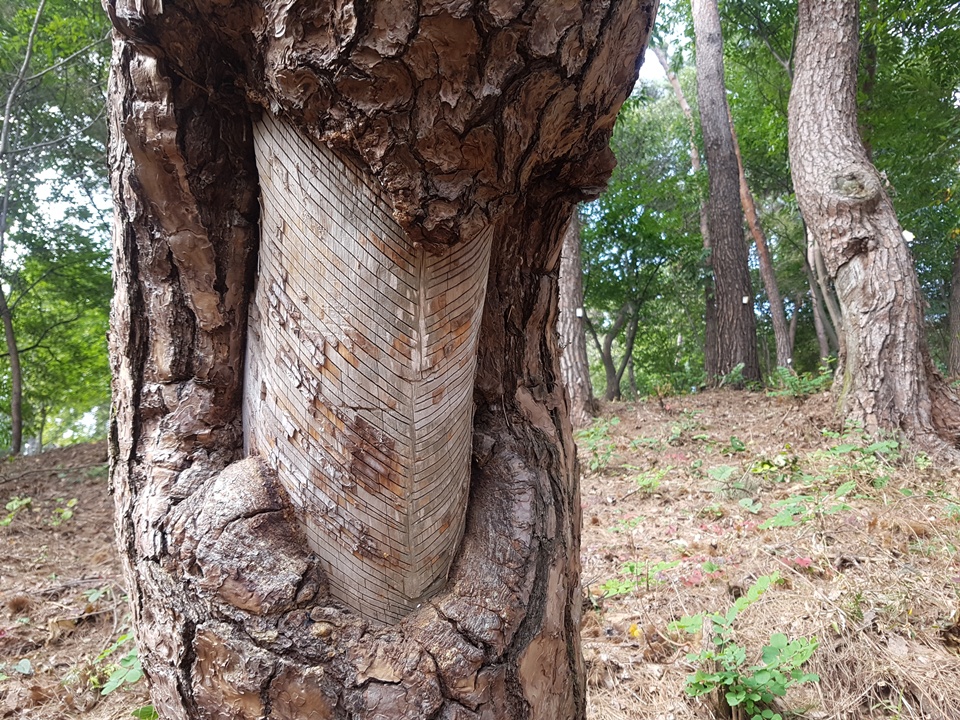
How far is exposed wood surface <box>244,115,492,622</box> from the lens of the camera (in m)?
0.94

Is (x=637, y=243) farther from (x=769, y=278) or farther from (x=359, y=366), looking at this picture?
(x=359, y=366)

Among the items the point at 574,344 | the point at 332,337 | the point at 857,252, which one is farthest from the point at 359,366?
the point at 574,344

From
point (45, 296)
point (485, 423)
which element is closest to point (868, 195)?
point (485, 423)

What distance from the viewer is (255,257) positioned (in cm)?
118

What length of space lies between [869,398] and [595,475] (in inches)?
93.8

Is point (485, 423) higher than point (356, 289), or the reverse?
point (356, 289)

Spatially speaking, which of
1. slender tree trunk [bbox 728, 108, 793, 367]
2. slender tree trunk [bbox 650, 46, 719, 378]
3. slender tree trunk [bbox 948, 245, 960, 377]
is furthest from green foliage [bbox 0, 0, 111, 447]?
slender tree trunk [bbox 948, 245, 960, 377]

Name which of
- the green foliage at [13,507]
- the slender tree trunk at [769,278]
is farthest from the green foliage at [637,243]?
the green foliage at [13,507]

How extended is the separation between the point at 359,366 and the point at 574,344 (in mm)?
7247

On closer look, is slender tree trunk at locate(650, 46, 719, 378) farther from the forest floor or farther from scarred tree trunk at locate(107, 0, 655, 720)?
scarred tree trunk at locate(107, 0, 655, 720)

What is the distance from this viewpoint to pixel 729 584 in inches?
111

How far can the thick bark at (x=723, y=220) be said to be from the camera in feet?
31.3

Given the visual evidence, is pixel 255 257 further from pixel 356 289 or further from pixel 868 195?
pixel 868 195

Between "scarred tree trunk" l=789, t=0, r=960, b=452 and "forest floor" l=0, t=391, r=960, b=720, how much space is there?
422mm
